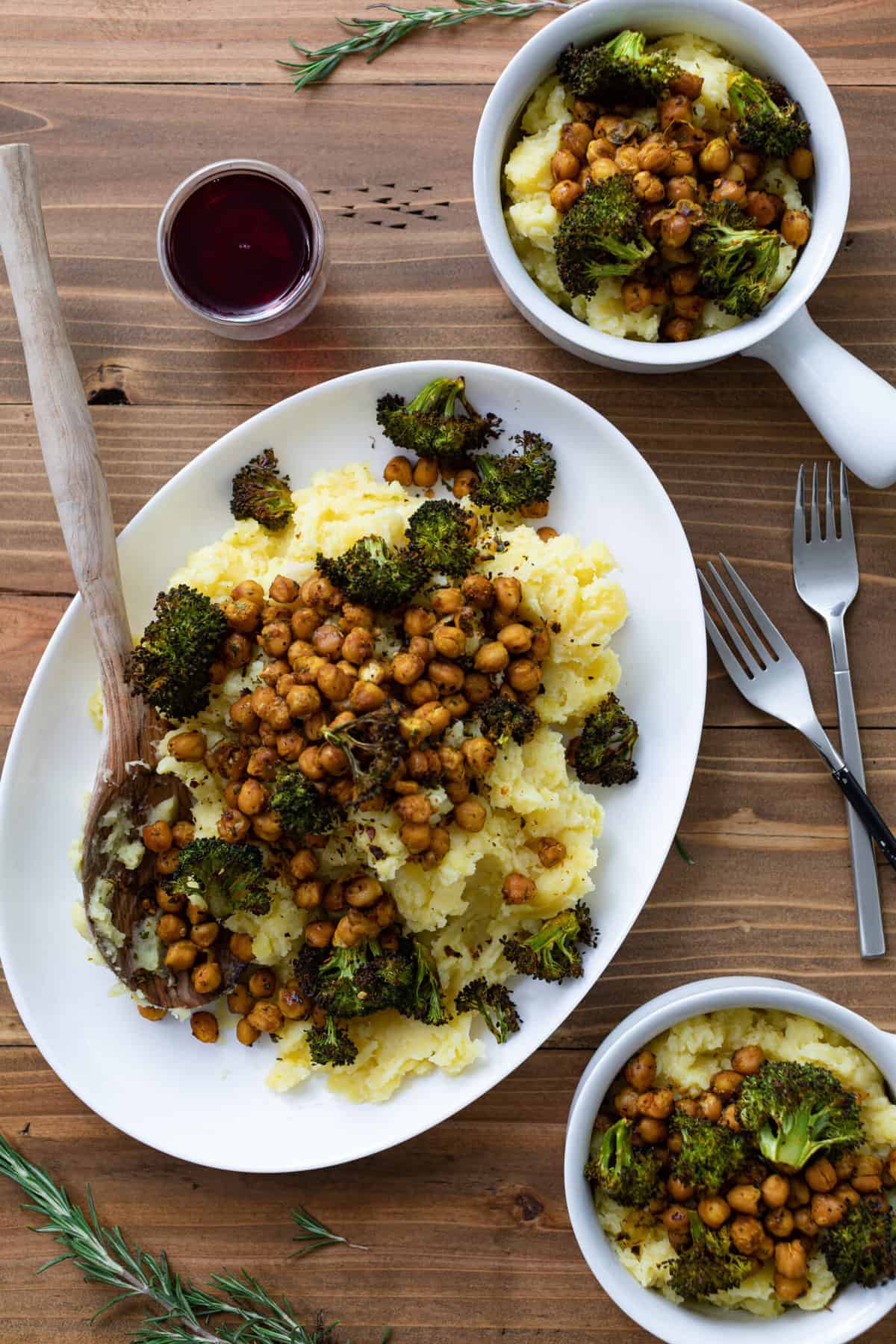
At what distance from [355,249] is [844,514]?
1643 mm

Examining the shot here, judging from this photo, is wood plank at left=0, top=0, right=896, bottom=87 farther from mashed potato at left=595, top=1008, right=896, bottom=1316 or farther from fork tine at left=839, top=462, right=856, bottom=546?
mashed potato at left=595, top=1008, right=896, bottom=1316

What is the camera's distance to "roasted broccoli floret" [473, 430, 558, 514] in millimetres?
2764

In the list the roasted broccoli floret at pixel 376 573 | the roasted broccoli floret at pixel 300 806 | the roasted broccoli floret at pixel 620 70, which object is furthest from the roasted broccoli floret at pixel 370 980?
the roasted broccoli floret at pixel 620 70

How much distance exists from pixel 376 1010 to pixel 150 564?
4.43ft

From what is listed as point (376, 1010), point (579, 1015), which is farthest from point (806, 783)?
point (376, 1010)

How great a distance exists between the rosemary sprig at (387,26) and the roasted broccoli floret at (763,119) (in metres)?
0.70

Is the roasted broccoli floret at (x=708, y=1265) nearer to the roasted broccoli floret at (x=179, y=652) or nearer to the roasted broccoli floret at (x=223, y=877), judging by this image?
the roasted broccoli floret at (x=223, y=877)

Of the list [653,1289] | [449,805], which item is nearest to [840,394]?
[449,805]

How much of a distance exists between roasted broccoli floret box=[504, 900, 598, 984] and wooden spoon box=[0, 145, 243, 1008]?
759 millimetres

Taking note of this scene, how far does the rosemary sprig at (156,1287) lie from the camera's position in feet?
9.84

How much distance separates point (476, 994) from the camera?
A: 2701 mm

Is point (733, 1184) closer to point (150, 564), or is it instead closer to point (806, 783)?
point (806, 783)

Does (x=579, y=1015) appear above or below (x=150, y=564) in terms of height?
below

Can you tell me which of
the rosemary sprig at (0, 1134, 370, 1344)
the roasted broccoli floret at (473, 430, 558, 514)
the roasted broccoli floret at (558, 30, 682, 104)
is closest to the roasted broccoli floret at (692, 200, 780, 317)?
the roasted broccoli floret at (558, 30, 682, 104)
